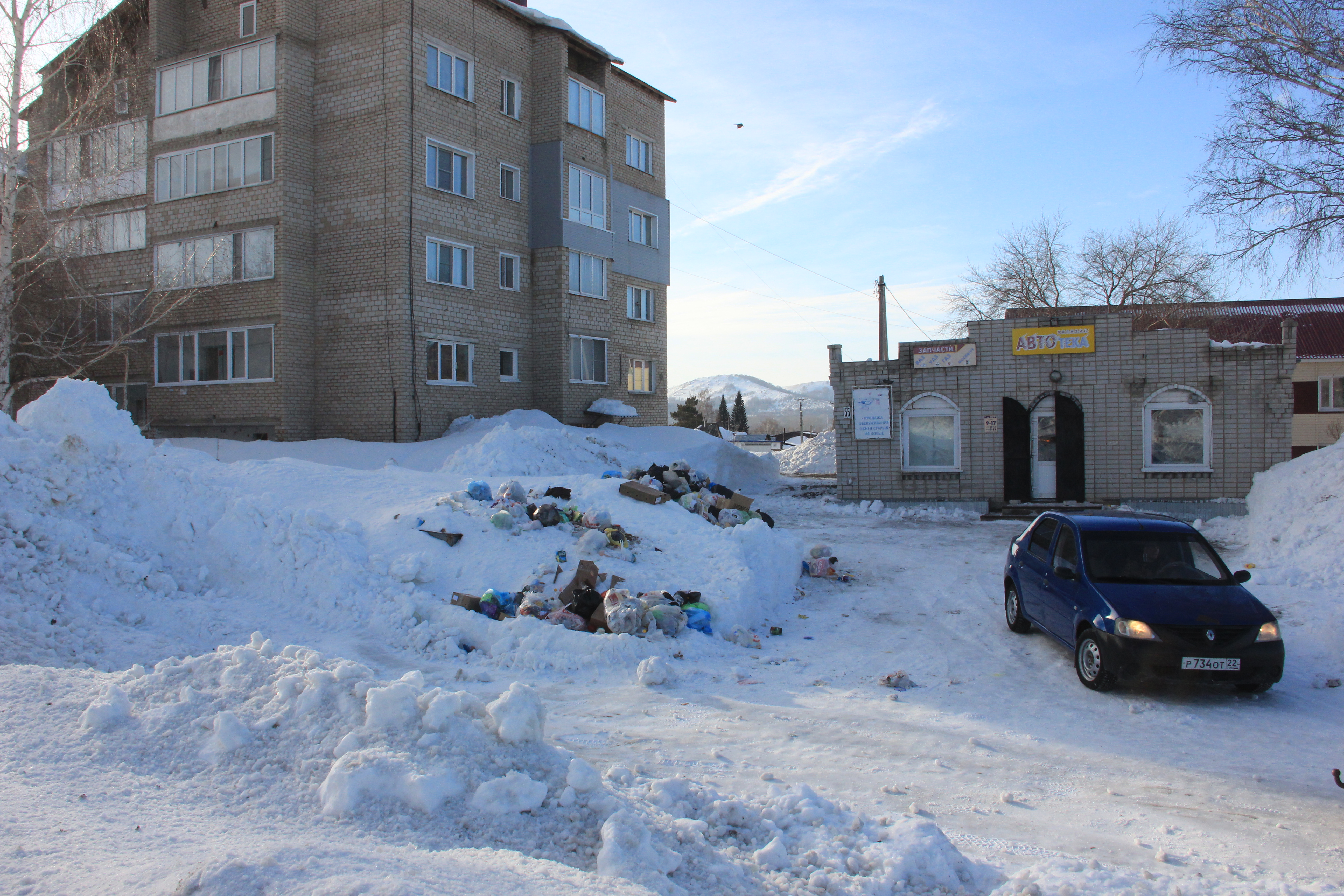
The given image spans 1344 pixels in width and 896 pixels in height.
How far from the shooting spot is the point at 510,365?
26891 mm

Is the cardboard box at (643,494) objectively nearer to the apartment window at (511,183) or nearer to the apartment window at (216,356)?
the apartment window at (216,356)

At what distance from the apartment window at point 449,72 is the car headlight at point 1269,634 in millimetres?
23700

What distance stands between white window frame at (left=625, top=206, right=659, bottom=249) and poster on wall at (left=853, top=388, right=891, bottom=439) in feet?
46.7

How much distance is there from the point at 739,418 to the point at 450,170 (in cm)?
6612

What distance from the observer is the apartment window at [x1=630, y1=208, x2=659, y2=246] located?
32.3 meters

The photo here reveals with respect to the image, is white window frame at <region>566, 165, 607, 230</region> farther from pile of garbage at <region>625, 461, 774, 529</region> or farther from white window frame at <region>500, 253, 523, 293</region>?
pile of garbage at <region>625, 461, 774, 529</region>

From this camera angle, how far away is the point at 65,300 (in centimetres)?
2570

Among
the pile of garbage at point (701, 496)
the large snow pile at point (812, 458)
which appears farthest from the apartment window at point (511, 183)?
the large snow pile at point (812, 458)

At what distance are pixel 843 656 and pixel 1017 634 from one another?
7.62 feet

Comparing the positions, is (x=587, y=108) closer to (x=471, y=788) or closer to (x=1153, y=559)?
(x=1153, y=559)

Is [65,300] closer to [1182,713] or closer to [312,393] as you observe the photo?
[312,393]

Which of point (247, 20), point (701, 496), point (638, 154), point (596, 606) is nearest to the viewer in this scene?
point (596, 606)

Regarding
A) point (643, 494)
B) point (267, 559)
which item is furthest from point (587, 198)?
point (267, 559)

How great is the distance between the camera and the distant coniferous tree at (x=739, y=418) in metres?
87.7
